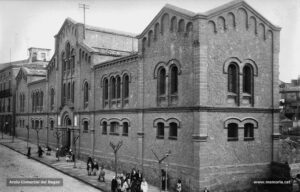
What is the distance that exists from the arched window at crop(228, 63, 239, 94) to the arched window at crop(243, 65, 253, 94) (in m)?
0.96

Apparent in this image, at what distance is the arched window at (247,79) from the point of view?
81.8ft

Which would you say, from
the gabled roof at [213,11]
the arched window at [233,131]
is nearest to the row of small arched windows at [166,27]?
the gabled roof at [213,11]

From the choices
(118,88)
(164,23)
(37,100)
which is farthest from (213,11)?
(37,100)

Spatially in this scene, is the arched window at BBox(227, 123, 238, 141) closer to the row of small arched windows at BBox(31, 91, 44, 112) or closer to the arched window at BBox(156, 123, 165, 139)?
the arched window at BBox(156, 123, 165, 139)

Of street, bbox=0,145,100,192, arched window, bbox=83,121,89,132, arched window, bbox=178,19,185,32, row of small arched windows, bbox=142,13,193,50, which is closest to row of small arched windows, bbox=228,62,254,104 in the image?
row of small arched windows, bbox=142,13,193,50

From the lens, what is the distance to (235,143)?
2408 centimetres

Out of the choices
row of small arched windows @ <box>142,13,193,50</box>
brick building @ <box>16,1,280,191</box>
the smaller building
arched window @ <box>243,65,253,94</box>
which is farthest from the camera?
the smaller building

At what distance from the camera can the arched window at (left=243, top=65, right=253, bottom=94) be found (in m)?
24.9

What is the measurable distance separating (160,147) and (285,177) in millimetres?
8956

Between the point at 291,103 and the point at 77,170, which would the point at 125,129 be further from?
the point at 291,103

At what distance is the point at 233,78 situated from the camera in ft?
80.1

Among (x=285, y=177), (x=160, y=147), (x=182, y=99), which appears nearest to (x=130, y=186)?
(x=160, y=147)

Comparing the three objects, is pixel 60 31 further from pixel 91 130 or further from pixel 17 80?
pixel 17 80

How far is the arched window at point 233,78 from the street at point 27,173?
1202 centimetres
